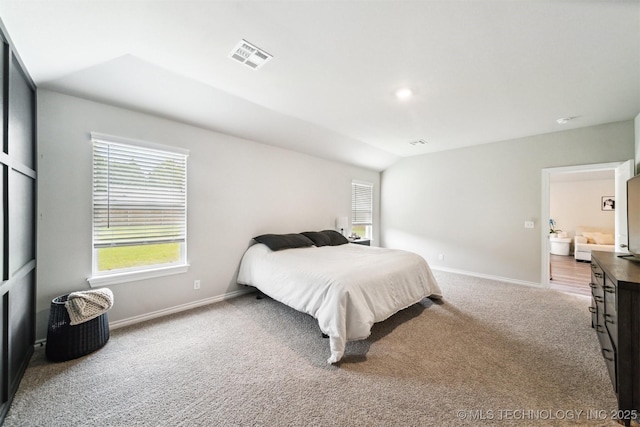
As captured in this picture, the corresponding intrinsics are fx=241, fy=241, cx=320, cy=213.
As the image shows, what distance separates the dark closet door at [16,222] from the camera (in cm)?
153

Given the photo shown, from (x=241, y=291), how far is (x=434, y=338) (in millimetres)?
2626

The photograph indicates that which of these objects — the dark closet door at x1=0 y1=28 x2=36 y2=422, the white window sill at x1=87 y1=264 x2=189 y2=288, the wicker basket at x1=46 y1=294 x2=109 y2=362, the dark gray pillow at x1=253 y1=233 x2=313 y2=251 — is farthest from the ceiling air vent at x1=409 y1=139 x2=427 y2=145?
the wicker basket at x1=46 y1=294 x2=109 y2=362

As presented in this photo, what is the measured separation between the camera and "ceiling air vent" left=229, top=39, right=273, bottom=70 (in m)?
1.91

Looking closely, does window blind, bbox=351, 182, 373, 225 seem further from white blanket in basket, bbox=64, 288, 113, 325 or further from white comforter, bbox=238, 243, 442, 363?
white blanket in basket, bbox=64, 288, 113, 325

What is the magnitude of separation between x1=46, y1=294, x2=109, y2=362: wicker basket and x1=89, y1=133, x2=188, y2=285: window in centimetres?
46

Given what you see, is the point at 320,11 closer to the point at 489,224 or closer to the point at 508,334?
the point at 508,334

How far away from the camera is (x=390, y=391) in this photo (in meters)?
1.70

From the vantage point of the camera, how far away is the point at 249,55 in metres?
2.02

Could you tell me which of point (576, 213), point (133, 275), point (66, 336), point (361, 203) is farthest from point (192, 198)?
point (576, 213)

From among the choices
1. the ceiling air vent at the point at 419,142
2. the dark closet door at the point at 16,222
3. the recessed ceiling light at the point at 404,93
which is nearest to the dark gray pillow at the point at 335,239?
the ceiling air vent at the point at 419,142

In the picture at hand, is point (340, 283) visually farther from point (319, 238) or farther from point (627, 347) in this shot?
point (319, 238)

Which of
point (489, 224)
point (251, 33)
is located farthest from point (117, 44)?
point (489, 224)

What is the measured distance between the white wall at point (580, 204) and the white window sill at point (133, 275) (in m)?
8.75

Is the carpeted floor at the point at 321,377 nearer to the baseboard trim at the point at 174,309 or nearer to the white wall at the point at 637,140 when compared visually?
the baseboard trim at the point at 174,309
